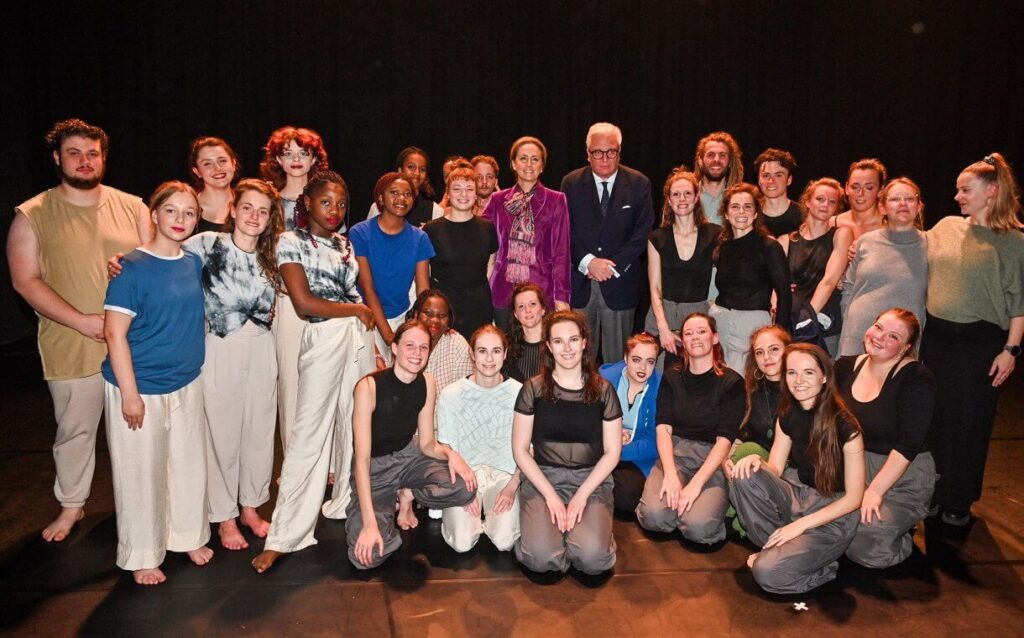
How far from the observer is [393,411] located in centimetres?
316

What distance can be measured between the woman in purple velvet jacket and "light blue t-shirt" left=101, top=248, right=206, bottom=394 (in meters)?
1.71

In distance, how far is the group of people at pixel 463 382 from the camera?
288 cm

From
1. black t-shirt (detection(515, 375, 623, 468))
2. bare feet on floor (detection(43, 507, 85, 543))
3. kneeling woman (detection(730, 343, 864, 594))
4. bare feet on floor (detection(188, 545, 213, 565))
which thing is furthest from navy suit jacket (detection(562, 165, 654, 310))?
bare feet on floor (detection(43, 507, 85, 543))

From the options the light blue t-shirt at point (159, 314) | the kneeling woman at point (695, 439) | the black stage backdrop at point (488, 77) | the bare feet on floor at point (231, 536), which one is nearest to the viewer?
the light blue t-shirt at point (159, 314)

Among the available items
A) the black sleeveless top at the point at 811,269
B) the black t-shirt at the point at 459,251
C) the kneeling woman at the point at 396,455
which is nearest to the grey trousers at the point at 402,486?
the kneeling woman at the point at 396,455

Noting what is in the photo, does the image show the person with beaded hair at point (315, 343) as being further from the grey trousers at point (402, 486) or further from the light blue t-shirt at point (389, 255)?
the light blue t-shirt at point (389, 255)

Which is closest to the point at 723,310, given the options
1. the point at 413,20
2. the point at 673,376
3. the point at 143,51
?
the point at 673,376

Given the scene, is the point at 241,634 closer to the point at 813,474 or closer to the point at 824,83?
the point at 813,474

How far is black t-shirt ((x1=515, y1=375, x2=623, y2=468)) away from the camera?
124 inches

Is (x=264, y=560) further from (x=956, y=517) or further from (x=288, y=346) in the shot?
(x=956, y=517)

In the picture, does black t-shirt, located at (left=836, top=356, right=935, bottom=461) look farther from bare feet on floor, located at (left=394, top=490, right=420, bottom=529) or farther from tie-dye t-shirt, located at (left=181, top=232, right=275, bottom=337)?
tie-dye t-shirt, located at (left=181, top=232, right=275, bottom=337)

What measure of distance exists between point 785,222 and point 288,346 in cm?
262

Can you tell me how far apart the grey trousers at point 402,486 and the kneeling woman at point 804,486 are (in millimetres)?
1149

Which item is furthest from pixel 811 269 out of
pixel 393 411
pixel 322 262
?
pixel 322 262
